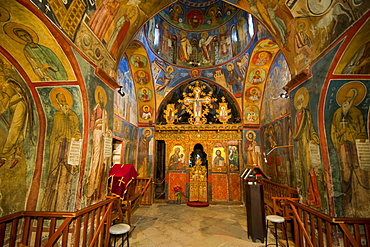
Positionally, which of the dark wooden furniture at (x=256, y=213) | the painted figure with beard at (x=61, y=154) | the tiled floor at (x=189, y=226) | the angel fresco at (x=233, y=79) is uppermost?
the angel fresco at (x=233, y=79)

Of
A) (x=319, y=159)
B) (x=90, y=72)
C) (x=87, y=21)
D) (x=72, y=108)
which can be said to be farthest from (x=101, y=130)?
(x=319, y=159)

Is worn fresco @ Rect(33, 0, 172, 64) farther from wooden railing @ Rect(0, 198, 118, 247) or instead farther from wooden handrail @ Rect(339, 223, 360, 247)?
wooden handrail @ Rect(339, 223, 360, 247)

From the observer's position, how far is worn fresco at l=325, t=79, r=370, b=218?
333cm

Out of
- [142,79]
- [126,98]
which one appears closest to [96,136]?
[126,98]

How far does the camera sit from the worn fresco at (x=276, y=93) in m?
7.64

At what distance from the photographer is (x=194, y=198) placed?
10.0m

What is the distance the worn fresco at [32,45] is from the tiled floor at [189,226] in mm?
4913

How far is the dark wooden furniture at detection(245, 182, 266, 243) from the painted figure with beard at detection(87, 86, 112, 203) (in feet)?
14.0

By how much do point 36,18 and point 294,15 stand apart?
5.13 m

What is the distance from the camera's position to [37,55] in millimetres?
3459

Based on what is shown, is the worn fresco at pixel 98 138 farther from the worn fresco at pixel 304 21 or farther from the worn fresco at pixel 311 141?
the worn fresco at pixel 311 141

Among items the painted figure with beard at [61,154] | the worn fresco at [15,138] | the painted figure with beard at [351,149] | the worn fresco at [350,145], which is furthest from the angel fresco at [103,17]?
the painted figure with beard at [351,149]

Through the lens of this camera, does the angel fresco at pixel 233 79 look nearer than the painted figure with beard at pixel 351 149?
No

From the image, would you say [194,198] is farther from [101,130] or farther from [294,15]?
[294,15]
